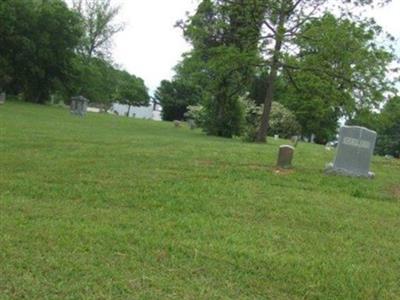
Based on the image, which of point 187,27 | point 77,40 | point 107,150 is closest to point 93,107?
point 77,40

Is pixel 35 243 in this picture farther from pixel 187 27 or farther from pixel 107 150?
pixel 187 27

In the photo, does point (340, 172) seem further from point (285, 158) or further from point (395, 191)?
point (395, 191)

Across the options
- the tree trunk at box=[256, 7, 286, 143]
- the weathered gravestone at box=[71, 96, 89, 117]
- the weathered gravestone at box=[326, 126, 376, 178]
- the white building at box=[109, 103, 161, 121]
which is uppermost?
the tree trunk at box=[256, 7, 286, 143]

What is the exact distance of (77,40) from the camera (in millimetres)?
48062

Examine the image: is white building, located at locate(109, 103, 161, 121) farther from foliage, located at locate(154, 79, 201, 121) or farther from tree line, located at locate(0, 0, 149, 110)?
tree line, located at locate(0, 0, 149, 110)

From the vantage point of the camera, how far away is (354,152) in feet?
35.6

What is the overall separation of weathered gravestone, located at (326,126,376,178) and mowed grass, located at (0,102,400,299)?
14.4 inches

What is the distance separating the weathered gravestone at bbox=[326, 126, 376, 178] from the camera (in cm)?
1082

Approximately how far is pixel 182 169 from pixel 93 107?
66556mm

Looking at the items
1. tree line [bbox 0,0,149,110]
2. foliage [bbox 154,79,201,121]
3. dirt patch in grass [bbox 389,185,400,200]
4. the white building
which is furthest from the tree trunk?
the white building

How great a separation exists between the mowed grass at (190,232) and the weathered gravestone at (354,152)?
0.37 metres

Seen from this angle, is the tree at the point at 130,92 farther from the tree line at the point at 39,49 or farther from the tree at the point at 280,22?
the tree at the point at 280,22

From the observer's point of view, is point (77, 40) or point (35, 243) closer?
point (35, 243)

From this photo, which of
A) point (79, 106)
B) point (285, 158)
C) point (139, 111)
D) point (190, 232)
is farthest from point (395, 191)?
point (139, 111)
